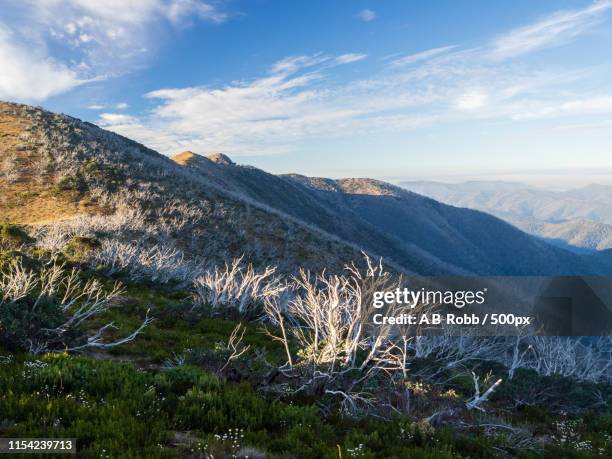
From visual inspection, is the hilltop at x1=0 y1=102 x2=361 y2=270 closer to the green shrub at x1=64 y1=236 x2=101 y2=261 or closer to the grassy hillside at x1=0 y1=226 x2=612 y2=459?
the green shrub at x1=64 y1=236 x2=101 y2=261

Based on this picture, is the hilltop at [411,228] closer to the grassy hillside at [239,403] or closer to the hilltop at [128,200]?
the hilltop at [128,200]

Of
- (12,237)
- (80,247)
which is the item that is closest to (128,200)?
(12,237)

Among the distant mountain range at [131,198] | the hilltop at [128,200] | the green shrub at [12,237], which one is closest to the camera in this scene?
the green shrub at [12,237]

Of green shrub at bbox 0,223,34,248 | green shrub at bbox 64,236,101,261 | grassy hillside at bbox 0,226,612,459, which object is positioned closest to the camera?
grassy hillside at bbox 0,226,612,459

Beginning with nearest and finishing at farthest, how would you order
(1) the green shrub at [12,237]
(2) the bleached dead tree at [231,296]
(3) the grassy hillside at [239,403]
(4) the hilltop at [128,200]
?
(3) the grassy hillside at [239,403], (2) the bleached dead tree at [231,296], (1) the green shrub at [12,237], (4) the hilltop at [128,200]

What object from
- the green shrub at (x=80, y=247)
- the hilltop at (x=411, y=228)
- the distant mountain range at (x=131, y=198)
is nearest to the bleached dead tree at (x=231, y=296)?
the green shrub at (x=80, y=247)

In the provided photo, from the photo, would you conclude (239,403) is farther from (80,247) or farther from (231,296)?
(80,247)

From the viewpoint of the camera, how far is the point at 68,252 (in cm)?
1505

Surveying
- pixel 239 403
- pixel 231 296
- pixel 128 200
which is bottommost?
pixel 239 403

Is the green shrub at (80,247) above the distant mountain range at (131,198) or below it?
below

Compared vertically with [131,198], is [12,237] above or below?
below

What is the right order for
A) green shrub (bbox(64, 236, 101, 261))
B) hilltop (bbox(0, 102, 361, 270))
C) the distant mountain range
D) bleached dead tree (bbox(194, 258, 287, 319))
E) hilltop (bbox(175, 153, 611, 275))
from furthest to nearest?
1. hilltop (bbox(175, 153, 611, 275))
2. the distant mountain range
3. hilltop (bbox(0, 102, 361, 270))
4. green shrub (bbox(64, 236, 101, 261))
5. bleached dead tree (bbox(194, 258, 287, 319))

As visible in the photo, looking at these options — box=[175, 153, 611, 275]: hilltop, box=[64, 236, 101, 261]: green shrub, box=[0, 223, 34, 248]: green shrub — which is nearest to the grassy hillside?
box=[64, 236, 101, 261]: green shrub

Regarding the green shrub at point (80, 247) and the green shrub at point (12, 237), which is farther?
the green shrub at point (12, 237)
